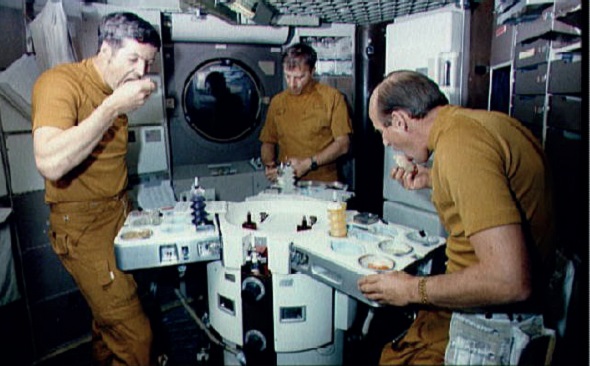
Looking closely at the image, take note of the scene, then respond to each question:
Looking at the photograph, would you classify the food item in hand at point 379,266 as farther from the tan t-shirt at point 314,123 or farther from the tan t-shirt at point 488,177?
the tan t-shirt at point 314,123

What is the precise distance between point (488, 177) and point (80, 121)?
2161mm

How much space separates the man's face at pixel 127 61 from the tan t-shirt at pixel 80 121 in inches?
3.2

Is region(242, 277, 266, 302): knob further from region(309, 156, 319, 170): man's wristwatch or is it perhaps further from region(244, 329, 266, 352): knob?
region(309, 156, 319, 170): man's wristwatch

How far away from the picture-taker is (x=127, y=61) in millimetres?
2553

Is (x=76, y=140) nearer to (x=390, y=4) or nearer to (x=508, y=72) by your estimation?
(x=390, y=4)

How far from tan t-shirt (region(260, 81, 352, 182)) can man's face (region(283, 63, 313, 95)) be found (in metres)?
0.10

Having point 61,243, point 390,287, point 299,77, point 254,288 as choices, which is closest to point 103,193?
point 61,243

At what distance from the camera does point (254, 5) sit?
12.5 ft

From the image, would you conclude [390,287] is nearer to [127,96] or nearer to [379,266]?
[379,266]

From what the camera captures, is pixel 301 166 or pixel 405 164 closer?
pixel 405 164

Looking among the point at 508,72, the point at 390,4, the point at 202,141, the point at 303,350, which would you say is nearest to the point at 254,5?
the point at 390,4

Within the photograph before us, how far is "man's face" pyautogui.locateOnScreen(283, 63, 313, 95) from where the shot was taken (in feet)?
13.3

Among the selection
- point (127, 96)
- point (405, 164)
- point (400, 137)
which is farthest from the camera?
point (405, 164)

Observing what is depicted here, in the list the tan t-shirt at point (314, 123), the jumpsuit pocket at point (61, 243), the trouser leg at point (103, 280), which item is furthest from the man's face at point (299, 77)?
the jumpsuit pocket at point (61, 243)
